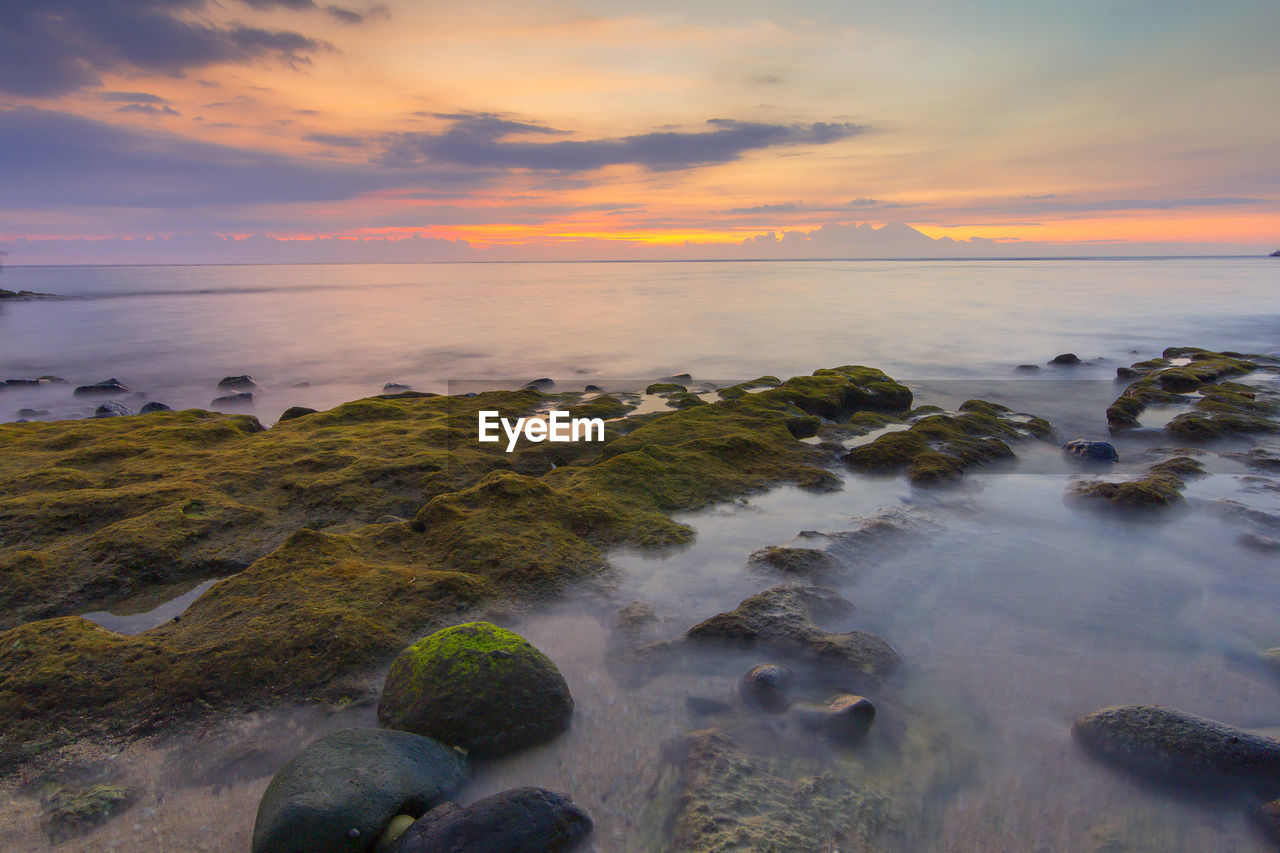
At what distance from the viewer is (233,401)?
17.6 metres

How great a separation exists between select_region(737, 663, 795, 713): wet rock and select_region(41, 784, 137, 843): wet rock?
373cm

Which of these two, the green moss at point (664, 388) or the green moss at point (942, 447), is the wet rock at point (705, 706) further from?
the green moss at point (664, 388)

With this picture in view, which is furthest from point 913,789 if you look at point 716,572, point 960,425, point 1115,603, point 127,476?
point 127,476

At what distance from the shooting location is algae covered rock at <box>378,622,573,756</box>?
13.8ft

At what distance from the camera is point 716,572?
6586mm

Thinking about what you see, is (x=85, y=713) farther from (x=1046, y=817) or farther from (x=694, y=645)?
(x=1046, y=817)

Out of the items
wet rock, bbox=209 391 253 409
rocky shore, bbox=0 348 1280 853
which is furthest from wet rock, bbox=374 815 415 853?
wet rock, bbox=209 391 253 409

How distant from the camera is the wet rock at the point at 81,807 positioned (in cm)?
352

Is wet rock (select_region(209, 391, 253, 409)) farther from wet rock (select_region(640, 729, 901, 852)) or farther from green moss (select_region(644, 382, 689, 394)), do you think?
wet rock (select_region(640, 729, 901, 852))

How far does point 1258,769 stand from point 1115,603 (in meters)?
2.26

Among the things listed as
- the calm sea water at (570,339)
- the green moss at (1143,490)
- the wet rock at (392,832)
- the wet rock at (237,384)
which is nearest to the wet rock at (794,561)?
the wet rock at (392,832)

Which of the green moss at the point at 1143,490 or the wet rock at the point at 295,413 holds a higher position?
the wet rock at the point at 295,413

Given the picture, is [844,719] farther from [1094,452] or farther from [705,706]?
[1094,452]

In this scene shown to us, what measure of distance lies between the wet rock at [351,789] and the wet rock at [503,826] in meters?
0.20
